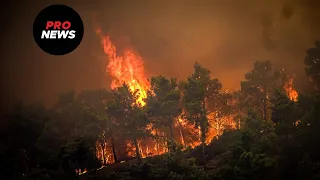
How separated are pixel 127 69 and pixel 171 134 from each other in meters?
51.2

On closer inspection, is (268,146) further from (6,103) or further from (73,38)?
(6,103)

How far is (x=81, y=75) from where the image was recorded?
322ft

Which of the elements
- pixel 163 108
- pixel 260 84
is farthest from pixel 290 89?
pixel 163 108

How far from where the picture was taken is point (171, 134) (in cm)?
3938

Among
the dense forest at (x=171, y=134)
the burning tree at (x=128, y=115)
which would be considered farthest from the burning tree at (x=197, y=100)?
the burning tree at (x=128, y=115)

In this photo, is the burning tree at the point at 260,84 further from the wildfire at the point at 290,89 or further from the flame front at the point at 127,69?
the flame front at the point at 127,69

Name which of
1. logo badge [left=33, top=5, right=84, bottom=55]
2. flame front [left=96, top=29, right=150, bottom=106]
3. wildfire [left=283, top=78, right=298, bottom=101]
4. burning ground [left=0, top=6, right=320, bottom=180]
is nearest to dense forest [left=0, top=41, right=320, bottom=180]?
burning ground [left=0, top=6, right=320, bottom=180]

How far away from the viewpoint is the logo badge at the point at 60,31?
22750mm

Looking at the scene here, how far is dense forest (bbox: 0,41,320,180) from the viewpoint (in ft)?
83.8

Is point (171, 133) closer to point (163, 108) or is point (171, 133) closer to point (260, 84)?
point (163, 108)

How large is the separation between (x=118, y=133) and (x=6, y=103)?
107 ft

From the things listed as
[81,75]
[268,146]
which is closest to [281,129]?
[268,146]

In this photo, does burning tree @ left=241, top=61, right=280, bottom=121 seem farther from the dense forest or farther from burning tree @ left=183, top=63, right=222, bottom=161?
burning tree @ left=183, top=63, right=222, bottom=161

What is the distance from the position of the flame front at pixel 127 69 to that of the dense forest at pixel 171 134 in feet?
74.5
